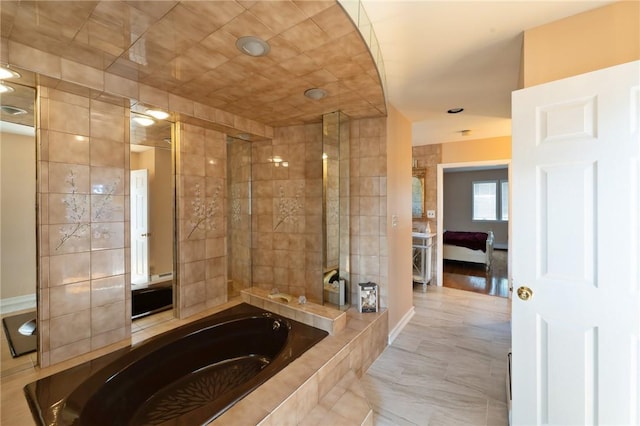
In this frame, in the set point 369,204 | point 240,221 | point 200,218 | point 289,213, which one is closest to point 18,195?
point 200,218

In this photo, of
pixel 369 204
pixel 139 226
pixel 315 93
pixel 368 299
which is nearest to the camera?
pixel 315 93

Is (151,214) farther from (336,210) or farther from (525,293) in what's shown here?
(525,293)

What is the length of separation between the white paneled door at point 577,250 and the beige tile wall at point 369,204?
131 cm

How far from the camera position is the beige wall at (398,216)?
274 centimetres

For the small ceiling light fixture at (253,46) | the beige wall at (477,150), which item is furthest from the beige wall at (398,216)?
the beige wall at (477,150)

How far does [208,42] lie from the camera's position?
147cm

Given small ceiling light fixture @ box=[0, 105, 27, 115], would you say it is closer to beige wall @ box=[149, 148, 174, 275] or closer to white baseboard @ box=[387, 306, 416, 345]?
beige wall @ box=[149, 148, 174, 275]

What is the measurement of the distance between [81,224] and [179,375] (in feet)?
4.27

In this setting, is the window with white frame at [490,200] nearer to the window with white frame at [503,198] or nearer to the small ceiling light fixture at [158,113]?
the window with white frame at [503,198]

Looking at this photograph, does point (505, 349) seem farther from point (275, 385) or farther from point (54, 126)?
point (54, 126)

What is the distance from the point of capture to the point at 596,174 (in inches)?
47.2

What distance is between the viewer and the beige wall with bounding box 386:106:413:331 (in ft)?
8.98

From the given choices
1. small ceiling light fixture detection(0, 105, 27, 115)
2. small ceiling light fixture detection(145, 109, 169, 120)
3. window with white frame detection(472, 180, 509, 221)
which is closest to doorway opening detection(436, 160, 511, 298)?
window with white frame detection(472, 180, 509, 221)

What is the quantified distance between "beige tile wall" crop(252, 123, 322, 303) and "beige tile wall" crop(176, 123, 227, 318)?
51 cm
